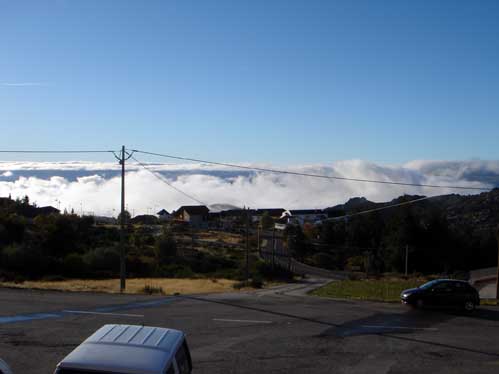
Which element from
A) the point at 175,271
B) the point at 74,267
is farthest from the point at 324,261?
the point at 74,267

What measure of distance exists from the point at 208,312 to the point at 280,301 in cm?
512

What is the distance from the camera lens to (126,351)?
233 inches

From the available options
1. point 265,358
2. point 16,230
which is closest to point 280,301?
point 265,358

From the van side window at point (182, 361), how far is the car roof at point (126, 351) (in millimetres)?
101

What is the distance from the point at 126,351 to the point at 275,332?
33.6ft

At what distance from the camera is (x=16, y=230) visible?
58.2m

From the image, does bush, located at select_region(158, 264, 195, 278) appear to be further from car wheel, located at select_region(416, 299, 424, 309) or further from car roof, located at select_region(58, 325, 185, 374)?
car roof, located at select_region(58, 325, 185, 374)

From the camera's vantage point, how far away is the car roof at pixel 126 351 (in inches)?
220

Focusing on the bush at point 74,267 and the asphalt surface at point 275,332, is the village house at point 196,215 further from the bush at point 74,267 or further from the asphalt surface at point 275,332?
the asphalt surface at point 275,332

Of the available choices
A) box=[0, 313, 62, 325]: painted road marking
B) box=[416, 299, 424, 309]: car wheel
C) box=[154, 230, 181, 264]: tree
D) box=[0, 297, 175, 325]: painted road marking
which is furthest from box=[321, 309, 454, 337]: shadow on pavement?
box=[154, 230, 181, 264]: tree

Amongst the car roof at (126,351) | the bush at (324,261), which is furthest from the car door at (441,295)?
the bush at (324,261)

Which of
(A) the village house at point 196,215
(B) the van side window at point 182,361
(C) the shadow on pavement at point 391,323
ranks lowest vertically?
(C) the shadow on pavement at point 391,323

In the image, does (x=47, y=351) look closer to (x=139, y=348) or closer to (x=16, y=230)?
(x=139, y=348)

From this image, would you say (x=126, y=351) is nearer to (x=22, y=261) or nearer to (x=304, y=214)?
(x=22, y=261)
